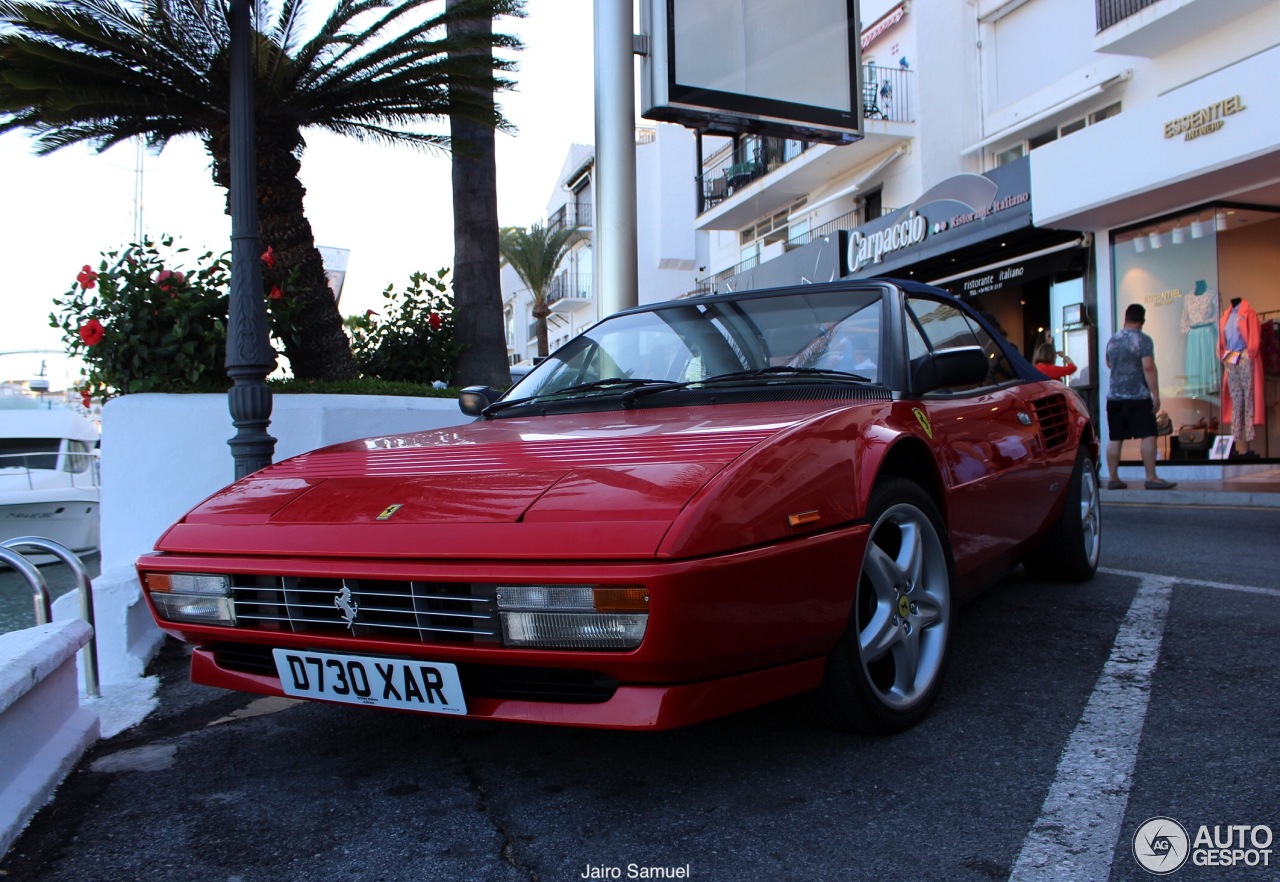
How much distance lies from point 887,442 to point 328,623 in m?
1.40

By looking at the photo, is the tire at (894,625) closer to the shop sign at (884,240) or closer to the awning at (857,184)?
the shop sign at (884,240)

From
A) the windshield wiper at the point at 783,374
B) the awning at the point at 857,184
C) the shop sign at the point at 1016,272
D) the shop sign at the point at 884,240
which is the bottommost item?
the windshield wiper at the point at 783,374

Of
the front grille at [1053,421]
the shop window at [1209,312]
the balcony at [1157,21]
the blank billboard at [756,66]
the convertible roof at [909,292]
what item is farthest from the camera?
the balcony at [1157,21]

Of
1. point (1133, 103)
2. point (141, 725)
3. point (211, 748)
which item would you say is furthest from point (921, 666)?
point (1133, 103)

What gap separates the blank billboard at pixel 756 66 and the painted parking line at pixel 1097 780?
6.31 m

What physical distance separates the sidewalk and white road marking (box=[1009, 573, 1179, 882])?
20.6ft

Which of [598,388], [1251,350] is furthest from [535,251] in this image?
[598,388]

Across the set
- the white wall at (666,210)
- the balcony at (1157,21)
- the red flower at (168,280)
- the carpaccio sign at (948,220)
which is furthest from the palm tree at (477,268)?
the white wall at (666,210)

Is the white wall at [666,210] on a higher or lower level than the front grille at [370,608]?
higher

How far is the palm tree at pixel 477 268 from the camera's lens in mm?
8000

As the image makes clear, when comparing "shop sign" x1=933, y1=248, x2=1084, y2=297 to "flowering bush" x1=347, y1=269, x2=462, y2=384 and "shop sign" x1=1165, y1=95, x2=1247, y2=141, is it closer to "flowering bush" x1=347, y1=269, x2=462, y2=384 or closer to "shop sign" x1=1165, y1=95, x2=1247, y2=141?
"shop sign" x1=1165, y1=95, x2=1247, y2=141

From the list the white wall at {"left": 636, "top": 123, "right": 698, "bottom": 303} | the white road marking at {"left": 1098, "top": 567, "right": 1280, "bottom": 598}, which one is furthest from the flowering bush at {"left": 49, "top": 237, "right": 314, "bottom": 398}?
the white wall at {"left": 636, "top": 123, "right": 698, "bottom": 303}

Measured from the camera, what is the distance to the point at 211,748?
2697 mm

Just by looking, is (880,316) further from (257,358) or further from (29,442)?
(29,442)
